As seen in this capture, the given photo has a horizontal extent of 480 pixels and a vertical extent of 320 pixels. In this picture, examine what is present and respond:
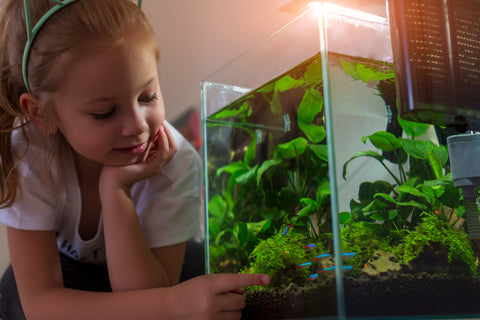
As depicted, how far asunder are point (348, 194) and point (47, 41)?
65cm

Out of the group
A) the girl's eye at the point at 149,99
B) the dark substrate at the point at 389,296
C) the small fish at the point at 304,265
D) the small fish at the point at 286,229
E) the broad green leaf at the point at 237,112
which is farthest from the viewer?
the broad green leaf at the point at 237,112

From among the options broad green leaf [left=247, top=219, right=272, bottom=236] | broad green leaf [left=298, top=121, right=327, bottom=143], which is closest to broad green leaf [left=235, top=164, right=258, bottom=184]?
broad green leaf [left=247, top=219, right=272, bottom=236]

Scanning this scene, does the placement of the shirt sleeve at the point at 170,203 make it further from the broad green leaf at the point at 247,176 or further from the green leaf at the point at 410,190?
the green leaf at the point at 410,190

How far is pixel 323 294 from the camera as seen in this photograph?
587mm

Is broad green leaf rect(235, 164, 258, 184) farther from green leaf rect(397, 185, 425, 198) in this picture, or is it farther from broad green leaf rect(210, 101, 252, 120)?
green leaf rect(397, 185, 425, 198)

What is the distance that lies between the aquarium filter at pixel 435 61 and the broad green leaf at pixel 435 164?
0.08 m

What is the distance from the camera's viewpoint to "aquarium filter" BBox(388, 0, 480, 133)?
62 centimetres

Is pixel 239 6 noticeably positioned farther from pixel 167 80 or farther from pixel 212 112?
pixel 212 112

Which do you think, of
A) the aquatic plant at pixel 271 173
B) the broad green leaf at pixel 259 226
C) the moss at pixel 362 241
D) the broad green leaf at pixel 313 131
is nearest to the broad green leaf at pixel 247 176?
the aquatic plant at pixel 271 173

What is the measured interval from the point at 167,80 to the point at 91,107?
1.42m

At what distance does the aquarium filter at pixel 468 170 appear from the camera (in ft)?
2.26

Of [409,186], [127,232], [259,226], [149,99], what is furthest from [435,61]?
[127,232]

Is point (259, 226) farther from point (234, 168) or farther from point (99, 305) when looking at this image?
point (99, 305)

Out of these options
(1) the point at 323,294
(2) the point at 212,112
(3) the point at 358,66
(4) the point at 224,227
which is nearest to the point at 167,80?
(2) the point at 212,112
